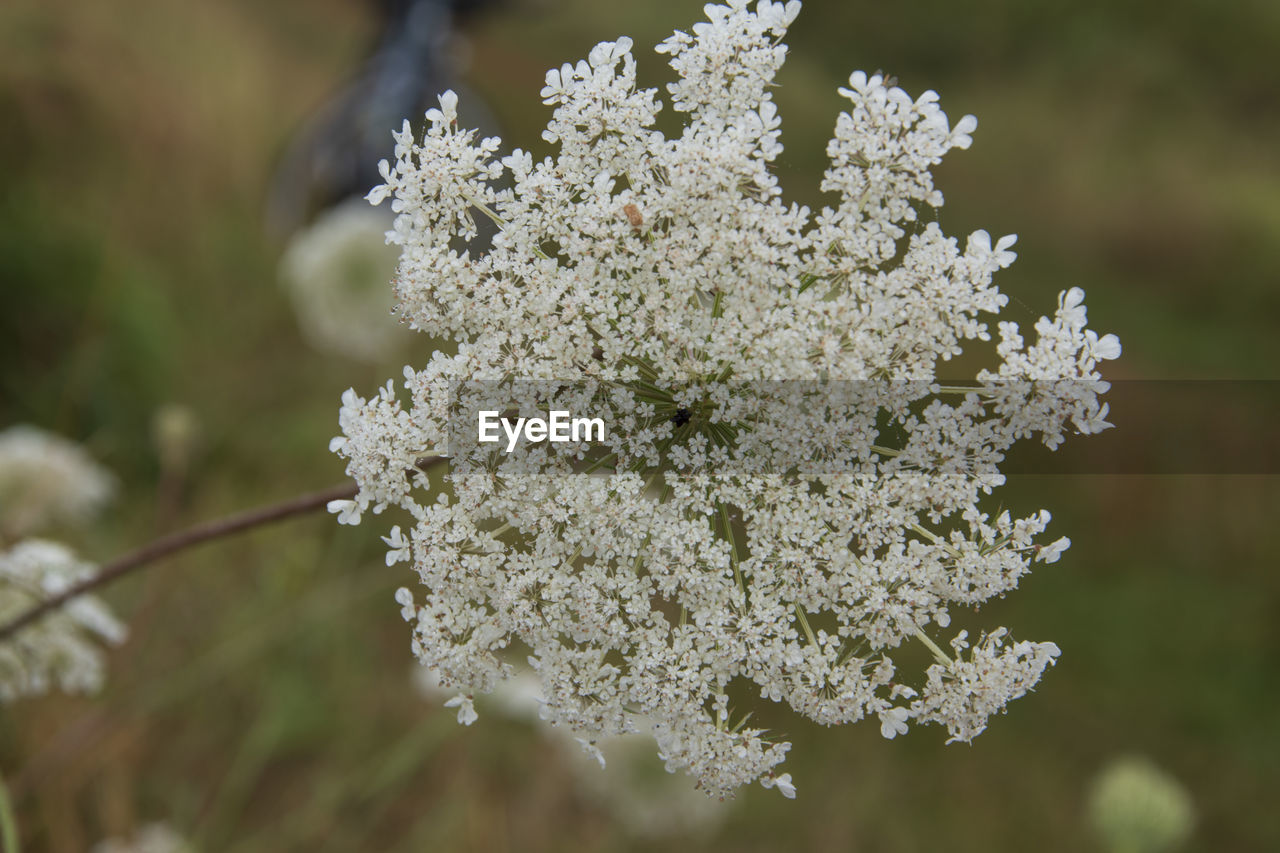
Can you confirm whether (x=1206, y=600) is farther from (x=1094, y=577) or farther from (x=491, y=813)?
(x=491, y=813)

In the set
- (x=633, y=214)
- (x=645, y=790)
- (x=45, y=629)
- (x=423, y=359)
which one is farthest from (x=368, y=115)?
(x=633, y=214)

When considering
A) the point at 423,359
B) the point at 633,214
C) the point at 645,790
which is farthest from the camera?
the point at 423,359

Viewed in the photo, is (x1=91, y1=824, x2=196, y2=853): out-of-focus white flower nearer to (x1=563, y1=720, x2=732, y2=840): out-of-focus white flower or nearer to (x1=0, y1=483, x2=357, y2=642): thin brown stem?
(x1=0, y1=483, x2=357, y2=642): thin brown stem

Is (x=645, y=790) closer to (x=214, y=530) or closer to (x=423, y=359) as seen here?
(x=214, y=530)

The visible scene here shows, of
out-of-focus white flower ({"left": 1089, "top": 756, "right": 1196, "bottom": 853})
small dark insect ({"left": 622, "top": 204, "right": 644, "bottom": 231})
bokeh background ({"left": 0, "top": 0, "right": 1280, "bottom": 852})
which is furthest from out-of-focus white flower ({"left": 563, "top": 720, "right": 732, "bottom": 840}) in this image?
small dark insect ({"left": 622, "top": 204, "right": 644, "bottom": 231})

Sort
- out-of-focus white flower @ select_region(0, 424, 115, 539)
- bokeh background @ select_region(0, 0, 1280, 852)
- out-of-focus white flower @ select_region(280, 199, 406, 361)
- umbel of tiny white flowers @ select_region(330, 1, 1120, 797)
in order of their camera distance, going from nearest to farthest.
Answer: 1. umbel of tiny white flowers @ select_region(330, 1, 1120, 797)
2. out-of-focus white flower @ select_region(0, 424, 115, 539)
3. bokeh background @ select_region(0, 0, 1280, 852)
4. out-of-focus white flower @ select_region(280, 199, 406, 361)
